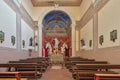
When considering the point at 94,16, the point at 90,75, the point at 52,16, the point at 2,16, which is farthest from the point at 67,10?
the point at 90,75

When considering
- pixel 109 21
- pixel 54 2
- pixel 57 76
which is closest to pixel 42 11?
pixel 54 2

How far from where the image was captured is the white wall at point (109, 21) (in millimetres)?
8094

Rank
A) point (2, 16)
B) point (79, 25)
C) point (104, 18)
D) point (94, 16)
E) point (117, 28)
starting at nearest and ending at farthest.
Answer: point (117, 28) < point (2, 16) < point (104, 18) < point (94, 16) < point (79, 25)

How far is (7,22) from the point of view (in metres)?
9.63

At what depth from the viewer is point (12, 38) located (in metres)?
10.5

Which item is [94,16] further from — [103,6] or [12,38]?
[12,38]

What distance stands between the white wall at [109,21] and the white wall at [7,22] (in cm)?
419

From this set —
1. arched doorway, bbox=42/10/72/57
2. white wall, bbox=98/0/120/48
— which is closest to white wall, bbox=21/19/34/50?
white wall, bbox=98/0/120/48

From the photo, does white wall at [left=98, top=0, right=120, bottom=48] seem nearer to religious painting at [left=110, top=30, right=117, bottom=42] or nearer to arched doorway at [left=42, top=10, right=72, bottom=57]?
religious painting at [left=110, top=30, right=117, bottom=42]

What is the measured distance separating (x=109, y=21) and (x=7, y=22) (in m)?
4.25

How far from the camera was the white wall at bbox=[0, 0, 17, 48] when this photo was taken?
344 inches

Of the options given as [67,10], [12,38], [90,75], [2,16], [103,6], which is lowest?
[90,75]

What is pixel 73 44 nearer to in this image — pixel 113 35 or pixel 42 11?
pixel 42 11

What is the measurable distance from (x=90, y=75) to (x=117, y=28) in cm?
219
